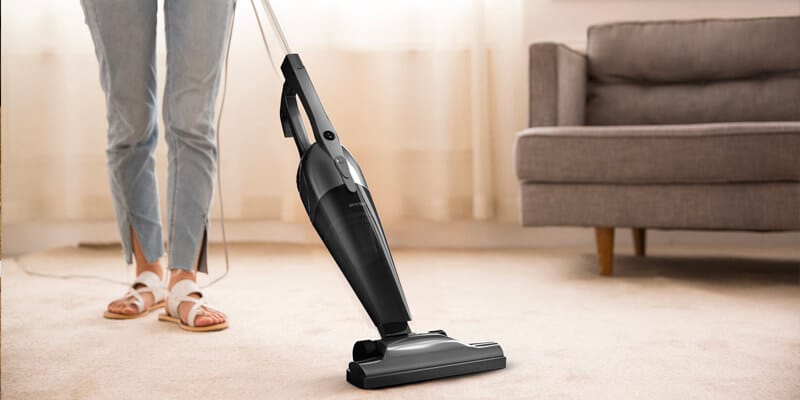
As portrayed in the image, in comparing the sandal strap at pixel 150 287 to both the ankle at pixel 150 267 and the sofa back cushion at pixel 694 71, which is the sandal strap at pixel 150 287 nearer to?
the ankle at pixel 150 267

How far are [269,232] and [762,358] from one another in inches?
81.2

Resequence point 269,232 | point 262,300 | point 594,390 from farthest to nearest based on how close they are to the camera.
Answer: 1. point 269,232
2. point 262,300
3. point 594,390

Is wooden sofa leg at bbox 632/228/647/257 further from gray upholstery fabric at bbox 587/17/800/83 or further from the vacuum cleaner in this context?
the vacuum cleaner

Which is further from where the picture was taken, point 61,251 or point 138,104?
point 61,251

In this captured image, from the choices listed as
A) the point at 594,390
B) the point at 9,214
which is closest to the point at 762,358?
the point at 594,390

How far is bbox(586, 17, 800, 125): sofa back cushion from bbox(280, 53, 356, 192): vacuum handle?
1.57 metres

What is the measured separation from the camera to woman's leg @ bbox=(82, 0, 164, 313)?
58.2 inches

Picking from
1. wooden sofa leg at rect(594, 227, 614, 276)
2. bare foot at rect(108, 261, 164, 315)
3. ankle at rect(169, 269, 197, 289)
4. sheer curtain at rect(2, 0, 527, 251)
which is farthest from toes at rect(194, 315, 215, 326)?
sheer curtain at rect(2, 0, 527, 251)

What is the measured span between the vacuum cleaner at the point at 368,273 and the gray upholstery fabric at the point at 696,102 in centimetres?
160

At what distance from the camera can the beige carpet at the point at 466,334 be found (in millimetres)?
1056

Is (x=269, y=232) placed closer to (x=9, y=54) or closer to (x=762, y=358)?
(x=9, y=54)

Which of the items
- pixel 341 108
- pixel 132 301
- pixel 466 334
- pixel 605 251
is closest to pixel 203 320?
pixel 132 301

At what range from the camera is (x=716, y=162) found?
75.0 inches

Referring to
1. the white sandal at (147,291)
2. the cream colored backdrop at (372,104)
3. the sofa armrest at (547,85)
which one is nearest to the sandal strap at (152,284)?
the white sandal at (147,291)
